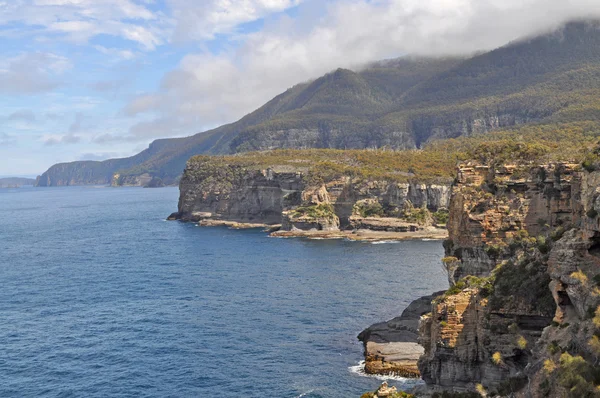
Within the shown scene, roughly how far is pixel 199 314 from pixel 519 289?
191 feet

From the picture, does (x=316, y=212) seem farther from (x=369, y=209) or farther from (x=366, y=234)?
(x=366, y=234)

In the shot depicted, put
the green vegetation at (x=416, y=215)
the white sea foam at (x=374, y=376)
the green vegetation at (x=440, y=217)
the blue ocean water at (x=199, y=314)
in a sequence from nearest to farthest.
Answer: the white sea foam at (x=374, y=376), the blue ocean water at (x=199, y=314), the green vegetation at (x=416, y=215), the green vegetation at (x=440, y=217)

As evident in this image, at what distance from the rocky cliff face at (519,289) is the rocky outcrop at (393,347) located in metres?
10.6

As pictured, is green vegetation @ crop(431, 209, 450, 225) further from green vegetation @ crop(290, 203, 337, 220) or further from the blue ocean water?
green vegetation @ crop(290, 203, 337, 220)

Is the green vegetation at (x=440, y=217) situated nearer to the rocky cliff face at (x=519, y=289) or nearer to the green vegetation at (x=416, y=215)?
the green vegetation at (x=416, y=215)

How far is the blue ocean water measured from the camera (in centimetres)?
6319

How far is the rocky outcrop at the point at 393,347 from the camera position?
63.4m

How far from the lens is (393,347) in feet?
221

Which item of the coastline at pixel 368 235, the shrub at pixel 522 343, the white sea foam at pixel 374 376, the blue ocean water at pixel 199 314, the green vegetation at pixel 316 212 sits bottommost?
the white sea foam at pixel 374 376

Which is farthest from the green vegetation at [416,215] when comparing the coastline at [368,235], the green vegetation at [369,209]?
the green vegetation at [369,209]

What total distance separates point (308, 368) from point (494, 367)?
97.3 ft

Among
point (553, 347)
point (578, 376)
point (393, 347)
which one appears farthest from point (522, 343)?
point (393, 347)

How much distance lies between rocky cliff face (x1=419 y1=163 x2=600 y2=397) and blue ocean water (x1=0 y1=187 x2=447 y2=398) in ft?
56.6

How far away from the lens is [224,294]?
100812 mm
